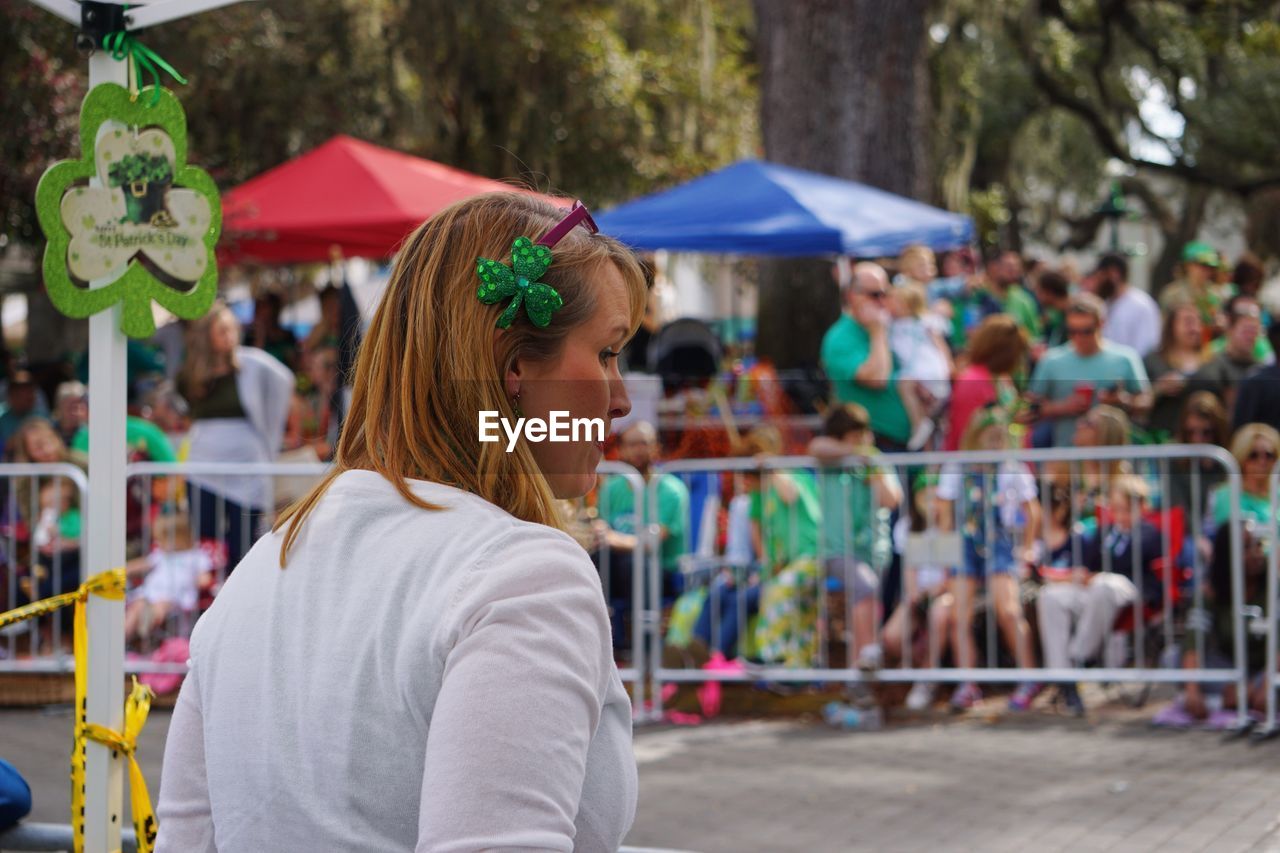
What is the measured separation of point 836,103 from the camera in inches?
533

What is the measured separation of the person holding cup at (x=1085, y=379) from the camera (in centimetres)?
877

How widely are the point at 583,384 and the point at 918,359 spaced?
8.03 meters

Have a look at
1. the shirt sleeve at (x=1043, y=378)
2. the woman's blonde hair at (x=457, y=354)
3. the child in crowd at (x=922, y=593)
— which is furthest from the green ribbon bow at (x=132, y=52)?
the shirt sleeve at (x=1043, y=378)

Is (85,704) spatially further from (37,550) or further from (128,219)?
(37,550)

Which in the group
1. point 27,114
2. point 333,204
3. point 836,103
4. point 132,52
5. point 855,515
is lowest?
point 855,515

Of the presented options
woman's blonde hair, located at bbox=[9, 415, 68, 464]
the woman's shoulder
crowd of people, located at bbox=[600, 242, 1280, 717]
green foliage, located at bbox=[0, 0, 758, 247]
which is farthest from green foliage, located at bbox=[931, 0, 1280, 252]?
the woman's shoulder

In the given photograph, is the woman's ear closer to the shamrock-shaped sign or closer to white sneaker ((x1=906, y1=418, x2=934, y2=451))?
the shamrock-shaped sign

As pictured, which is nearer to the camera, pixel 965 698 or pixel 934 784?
pixel 934 784

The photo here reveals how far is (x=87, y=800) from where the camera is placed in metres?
3.29

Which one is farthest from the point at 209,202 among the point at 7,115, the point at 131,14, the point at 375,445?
the point at 7,115

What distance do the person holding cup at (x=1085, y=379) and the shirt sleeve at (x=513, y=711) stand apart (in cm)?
749

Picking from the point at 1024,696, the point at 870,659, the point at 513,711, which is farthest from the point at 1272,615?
the point at 513,711

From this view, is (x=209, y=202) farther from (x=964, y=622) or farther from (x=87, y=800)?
(x=964, y=622)

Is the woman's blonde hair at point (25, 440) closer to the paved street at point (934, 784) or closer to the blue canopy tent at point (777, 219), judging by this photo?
the paved street at point (934, 784)
